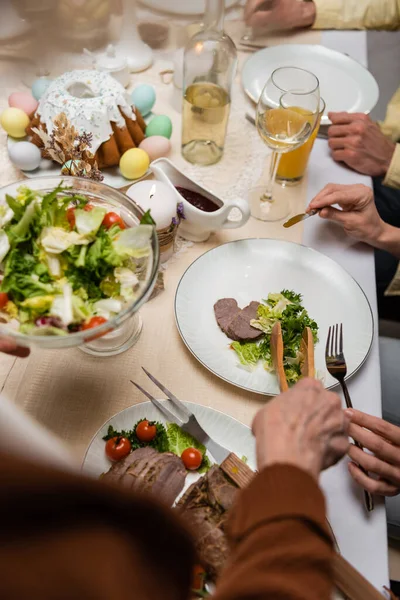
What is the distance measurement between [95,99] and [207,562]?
105 cm

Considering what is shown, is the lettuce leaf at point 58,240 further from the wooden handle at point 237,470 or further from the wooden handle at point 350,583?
the wooden handle at point 350,583

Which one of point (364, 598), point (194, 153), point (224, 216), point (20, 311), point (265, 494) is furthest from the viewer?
point (194, 153)

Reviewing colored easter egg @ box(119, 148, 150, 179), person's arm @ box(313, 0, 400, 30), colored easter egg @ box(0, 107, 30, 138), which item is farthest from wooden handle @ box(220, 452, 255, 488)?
person's arm @ box(313, 0, 400, 30)

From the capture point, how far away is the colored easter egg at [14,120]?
4.41 feet

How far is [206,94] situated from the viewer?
145 cm

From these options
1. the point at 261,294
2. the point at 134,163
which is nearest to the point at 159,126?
the point at 134,163

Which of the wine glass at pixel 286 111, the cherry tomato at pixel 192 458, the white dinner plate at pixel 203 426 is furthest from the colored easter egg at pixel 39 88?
the cherry tomato at pixel 192 458

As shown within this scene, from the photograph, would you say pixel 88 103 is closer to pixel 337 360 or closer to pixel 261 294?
pixel 261 294

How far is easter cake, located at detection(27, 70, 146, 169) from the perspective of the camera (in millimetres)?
1262

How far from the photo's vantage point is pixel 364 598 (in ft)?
2.44

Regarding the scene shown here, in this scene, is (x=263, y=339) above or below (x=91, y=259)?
below

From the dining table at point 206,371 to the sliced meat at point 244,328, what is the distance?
10 cm

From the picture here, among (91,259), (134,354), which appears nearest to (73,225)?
(91,259)

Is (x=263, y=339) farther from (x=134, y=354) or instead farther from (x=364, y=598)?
(x=364, y=598)
